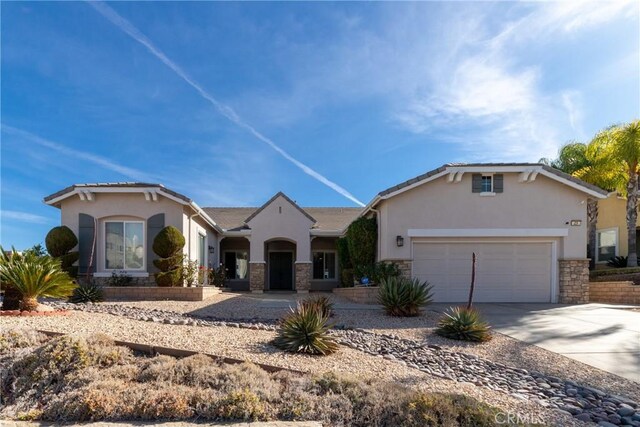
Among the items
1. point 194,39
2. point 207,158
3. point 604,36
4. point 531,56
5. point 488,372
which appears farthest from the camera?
point 207,158

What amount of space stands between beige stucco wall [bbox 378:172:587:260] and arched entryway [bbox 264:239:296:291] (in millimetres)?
8616

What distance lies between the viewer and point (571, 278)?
1319 cm

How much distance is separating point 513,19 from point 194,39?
9295mm

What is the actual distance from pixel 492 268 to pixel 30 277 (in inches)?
540

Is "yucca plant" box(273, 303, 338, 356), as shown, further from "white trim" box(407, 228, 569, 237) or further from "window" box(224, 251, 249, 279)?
"window" box(224, 251, 249, 279)

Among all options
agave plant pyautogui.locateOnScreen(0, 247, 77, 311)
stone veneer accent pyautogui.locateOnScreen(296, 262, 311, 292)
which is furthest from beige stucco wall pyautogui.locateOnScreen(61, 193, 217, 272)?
stone veneer accent pyautogui.locateOnScreen(296, 262, 311, 292)

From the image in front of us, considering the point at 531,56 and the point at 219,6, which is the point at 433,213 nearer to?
the point at 531,56

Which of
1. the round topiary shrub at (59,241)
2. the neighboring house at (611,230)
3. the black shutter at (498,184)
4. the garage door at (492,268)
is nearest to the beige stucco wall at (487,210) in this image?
the black shutter at (498,184)

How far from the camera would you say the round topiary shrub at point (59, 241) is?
13.2 meters

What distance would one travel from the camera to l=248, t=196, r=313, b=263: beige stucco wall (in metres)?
18.2

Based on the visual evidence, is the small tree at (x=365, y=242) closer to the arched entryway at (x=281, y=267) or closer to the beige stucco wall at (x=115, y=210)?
the arched entryway at (x=281, y=267)

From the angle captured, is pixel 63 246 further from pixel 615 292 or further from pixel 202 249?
pixel 615 292

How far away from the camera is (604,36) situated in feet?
30.2

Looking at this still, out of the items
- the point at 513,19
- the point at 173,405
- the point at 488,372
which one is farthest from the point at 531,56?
the point at 173,405
